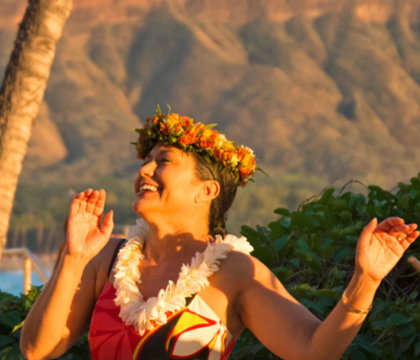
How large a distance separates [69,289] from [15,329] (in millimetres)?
1399

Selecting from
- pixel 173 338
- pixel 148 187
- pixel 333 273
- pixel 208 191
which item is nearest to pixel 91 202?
pixel 148 187

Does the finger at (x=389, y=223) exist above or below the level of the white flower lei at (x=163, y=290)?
above

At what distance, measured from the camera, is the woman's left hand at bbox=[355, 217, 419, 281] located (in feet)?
7.11

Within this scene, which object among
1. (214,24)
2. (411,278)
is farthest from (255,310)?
(214,24)

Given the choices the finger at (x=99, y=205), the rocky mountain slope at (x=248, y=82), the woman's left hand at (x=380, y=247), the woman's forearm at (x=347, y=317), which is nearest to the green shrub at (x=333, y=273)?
the woman's forearm at (x=347, y=317)

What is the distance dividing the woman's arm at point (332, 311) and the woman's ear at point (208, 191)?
29cm

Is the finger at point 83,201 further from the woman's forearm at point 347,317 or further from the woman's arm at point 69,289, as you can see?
the woman's forearm at point 347,317

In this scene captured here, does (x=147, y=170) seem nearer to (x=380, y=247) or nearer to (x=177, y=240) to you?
(x=177, y=240)

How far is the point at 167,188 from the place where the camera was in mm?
2588

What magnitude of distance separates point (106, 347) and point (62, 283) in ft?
0.86

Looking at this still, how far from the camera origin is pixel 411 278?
333 centimetres

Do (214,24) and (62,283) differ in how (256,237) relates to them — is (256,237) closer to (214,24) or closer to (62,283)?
(62,283)

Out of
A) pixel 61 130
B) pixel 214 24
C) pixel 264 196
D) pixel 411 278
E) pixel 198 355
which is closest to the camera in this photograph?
pixel 198 355

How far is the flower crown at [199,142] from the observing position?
2.68m
